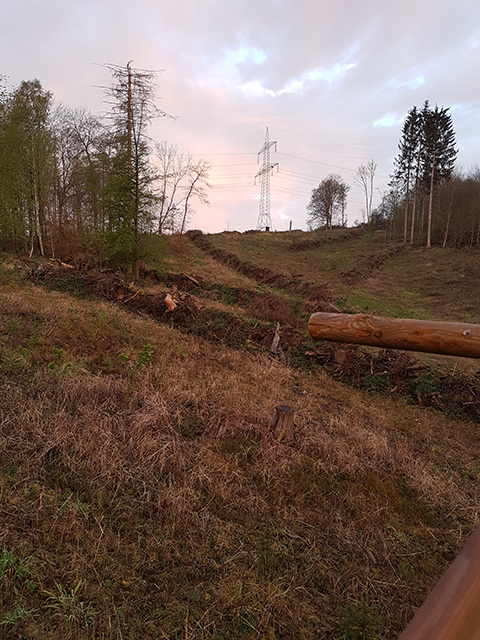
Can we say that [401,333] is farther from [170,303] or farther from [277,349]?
[170,303]

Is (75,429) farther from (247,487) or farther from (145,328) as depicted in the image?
(145,328)

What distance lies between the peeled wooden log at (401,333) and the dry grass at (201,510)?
6.37ft

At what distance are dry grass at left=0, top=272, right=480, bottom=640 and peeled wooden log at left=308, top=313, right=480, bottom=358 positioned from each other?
1943mm

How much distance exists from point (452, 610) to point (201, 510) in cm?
276

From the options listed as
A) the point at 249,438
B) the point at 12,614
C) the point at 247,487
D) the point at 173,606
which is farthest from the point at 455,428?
the point at 12,614

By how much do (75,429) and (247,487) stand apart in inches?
82.6

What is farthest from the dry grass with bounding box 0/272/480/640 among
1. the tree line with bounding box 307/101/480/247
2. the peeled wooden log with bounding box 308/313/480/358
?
the tree line with bounding box 307/101/480/247

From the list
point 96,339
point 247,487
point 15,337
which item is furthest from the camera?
point 96,339

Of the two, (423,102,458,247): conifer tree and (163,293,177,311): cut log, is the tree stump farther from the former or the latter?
(423,102,458,247): conifer tree

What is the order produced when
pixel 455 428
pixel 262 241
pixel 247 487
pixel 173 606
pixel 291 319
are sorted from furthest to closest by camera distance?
1. pixel 262 241
2. pixel 291 319
3. pixel 455 428
4. pixel 247 487
5. pixel 173 606

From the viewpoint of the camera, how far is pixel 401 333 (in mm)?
2404

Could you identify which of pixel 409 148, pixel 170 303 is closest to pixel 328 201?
pixel 409 148

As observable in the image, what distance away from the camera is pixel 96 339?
7227mm

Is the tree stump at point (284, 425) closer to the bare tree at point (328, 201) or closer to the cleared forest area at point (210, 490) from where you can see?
the cleared forest area at point (210, 490)
